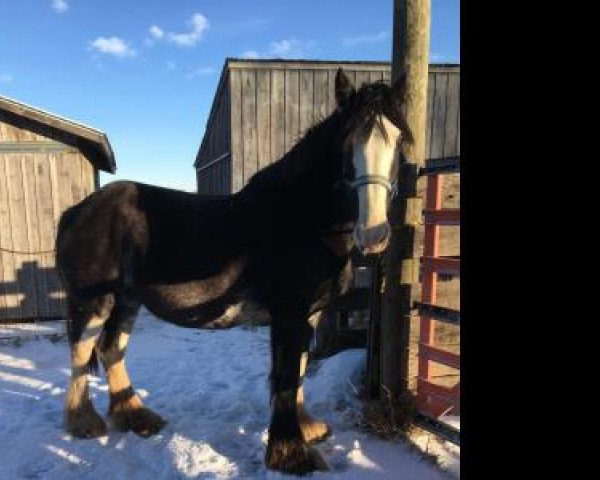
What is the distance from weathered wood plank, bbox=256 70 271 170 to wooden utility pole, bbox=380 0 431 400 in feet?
22.0

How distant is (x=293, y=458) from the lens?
333 cm

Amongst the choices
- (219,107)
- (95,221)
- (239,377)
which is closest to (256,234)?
(95,221)

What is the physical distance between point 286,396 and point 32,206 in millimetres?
6567

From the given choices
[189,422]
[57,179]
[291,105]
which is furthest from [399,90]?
[291,105]

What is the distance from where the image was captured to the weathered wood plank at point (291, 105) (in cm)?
1042

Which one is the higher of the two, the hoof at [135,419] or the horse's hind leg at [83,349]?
the horse's hind leg at [83,349]

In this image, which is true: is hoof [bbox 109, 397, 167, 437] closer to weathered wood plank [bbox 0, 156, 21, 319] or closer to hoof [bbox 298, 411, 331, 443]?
hoof [bbox 298, 411, 331, 443]

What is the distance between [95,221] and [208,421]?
2.01 metres

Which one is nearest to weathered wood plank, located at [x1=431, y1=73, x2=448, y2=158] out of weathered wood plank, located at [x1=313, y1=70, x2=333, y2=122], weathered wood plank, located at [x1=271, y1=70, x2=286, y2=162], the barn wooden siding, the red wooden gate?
the barn wooden siding

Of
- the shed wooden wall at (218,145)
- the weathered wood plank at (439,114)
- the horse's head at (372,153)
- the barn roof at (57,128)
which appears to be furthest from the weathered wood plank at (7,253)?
the weathered wood plank at (439,114)

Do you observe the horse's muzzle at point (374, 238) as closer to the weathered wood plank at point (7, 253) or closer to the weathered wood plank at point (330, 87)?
the weathered wood plank at point (7, 253)

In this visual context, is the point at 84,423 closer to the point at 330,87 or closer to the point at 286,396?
the point at 286,396

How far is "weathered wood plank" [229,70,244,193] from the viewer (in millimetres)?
10195
